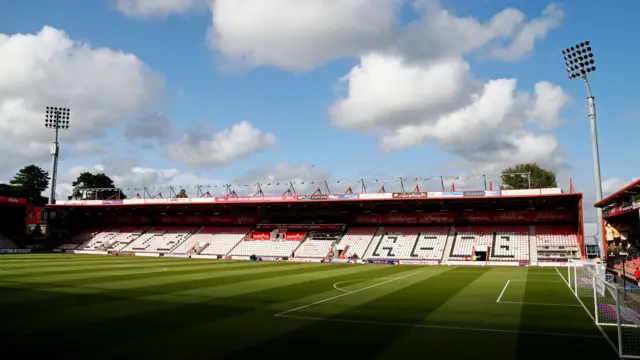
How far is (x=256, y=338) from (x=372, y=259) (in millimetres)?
37686

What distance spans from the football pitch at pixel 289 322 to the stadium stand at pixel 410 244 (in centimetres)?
2554

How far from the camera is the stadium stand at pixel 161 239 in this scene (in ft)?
198

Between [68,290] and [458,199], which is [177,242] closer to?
[458,199]

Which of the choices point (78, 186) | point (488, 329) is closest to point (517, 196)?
point (488, 329)

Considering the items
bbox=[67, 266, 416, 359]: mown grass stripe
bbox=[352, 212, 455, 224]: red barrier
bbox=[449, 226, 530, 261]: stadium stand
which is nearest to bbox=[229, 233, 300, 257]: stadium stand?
bbox=[352, 212, 455, 224]: red barrier

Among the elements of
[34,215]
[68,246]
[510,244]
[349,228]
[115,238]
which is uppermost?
[34,215]

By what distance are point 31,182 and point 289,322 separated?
111 meters

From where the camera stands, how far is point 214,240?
59844mm

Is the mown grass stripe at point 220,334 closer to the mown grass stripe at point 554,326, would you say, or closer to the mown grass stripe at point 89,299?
the mown grass stripe at point 89,299

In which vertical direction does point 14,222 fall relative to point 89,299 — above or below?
above

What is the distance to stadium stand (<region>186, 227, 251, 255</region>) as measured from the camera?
57375 millimetres

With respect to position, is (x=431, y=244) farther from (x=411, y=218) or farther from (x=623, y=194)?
(x=623, y=194)

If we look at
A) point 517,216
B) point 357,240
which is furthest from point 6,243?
Result: point 517,216

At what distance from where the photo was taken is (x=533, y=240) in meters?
47.7
